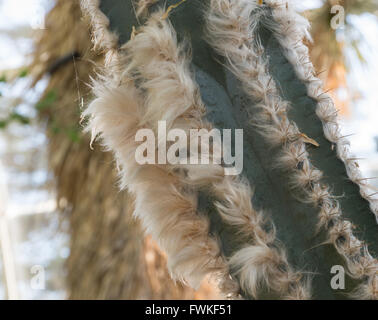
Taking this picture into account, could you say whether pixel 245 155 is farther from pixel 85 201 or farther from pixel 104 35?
pixel 85 201

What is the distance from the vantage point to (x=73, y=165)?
211cm

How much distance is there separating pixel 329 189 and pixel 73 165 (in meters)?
1.73

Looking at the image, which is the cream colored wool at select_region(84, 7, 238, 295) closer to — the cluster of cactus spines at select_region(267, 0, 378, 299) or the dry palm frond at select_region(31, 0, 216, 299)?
the cluster of cactus spines at select_region(267, 0, 378, 299)

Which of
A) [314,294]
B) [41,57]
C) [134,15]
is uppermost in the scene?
[41,57]

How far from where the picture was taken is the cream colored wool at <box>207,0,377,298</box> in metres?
0.46

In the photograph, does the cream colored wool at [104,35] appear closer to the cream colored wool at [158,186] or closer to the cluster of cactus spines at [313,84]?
the cream colored wool at [158,186]
